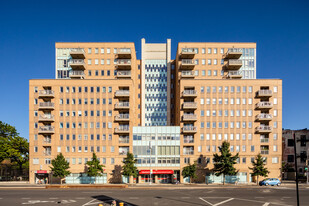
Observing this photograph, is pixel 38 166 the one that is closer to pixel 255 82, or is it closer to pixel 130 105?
pixel 130 105

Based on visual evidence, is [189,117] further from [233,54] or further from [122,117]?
[233,54]

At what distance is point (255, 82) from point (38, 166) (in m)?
60.6

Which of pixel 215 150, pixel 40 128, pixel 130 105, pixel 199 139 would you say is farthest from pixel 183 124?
pixel 40 128

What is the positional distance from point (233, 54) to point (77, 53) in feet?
155

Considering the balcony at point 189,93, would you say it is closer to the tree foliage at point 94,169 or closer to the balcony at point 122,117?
the balcony at point 122,117

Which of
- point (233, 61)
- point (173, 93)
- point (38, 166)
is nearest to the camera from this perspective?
point (38, 166)

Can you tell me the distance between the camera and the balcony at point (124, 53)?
246 ft

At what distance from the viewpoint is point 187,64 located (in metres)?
75.4

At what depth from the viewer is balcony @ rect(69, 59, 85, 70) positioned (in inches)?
2899

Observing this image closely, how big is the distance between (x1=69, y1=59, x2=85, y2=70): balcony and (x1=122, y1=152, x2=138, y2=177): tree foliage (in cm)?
3217

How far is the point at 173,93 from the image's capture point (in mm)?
86625

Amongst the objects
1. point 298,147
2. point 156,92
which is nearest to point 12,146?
point 156,92

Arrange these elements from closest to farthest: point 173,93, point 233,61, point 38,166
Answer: point 38,166, point 233,61, point 173,93

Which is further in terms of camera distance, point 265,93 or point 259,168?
point 265,93
